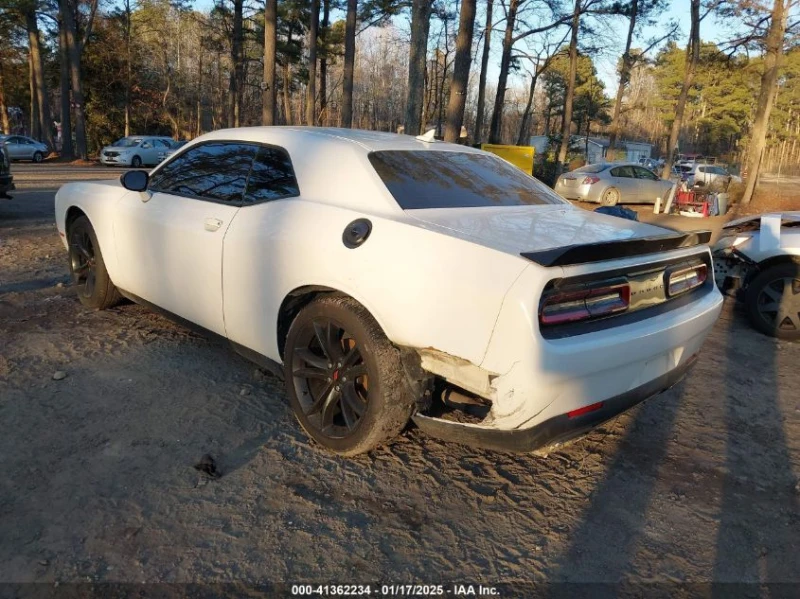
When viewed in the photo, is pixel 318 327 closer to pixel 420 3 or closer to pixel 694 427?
pixel 694 427

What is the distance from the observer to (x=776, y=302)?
536cm

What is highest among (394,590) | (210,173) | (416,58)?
(416,58)

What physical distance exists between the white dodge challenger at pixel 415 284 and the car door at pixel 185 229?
14mm

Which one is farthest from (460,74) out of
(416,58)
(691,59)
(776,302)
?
(691,59)

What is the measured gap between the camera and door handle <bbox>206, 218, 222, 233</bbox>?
343cm

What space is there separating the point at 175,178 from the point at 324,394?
78.9 inches

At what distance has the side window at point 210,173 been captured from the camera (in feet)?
11.7

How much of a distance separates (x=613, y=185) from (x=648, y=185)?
1.43 m

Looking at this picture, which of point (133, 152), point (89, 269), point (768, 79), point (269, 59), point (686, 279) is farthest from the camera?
point (133, 152)

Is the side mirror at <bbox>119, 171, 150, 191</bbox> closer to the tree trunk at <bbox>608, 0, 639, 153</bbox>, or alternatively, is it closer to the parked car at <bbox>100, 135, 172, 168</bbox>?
the parked car at <bbox>100, 135, 172, 168</bbox>

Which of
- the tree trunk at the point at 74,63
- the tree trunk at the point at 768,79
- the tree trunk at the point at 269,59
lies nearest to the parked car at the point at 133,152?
the tree trunk at the point at 74,63

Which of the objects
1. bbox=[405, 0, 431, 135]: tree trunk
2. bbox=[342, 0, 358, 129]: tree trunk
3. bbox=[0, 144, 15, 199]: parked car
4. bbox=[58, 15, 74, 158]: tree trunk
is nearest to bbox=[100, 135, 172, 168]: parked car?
bbox=[58, 15, 74, 158]: tree trunk

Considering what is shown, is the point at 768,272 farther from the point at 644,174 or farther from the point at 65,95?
the point at 65,95

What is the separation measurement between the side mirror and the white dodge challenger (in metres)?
0.02
